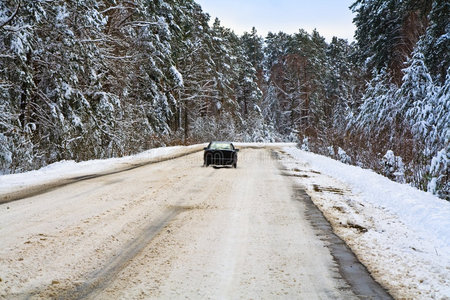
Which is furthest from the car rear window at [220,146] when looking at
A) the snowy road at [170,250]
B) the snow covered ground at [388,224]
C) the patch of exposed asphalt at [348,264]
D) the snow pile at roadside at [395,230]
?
the patch of exposed asphalt at [348,264]

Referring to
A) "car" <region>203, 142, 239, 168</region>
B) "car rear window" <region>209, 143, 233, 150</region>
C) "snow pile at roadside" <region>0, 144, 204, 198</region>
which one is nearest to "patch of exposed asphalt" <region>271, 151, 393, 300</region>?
"snow pile at roadside" <region>0, 144, 204, 198</region>

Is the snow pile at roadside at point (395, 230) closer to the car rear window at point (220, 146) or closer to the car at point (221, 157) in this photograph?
the car at point (221, 157)

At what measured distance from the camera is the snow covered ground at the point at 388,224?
12.3 feet

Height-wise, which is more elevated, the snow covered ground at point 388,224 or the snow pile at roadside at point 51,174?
the snow covered ground at point 388,224

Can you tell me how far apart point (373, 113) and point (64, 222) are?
620 inches

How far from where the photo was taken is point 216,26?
56875 mm

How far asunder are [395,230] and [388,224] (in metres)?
0.38

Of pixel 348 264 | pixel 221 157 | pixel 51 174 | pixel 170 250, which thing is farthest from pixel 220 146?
pixel 348 264

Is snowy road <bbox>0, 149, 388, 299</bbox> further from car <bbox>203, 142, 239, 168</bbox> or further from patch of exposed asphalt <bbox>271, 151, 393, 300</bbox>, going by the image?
car <bbox>203, 142, 239, 168</bbox>

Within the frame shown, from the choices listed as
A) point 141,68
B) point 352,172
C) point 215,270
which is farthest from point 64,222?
point 141,68

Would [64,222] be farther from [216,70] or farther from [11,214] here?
[216,70]

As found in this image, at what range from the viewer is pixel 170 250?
14.7 feet

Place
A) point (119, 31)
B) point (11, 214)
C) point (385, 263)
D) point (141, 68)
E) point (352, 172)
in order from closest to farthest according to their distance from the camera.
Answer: point (385, 263) < point (11, 214) < point (352, 172) < point (119, 31) < point (141, 68)

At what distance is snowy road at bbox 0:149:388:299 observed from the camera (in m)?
3.39
